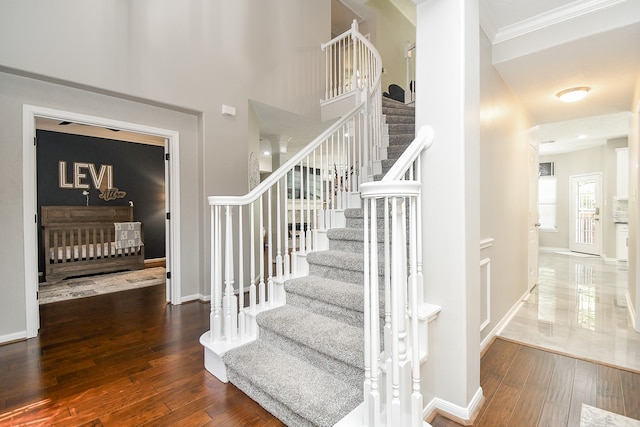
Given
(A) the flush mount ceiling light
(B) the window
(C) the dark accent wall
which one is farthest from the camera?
(B) the window

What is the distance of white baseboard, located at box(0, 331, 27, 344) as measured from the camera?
2.52 meters

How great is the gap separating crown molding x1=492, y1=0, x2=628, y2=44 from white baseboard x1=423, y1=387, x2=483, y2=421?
2.63m

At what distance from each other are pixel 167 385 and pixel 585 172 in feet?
31.4

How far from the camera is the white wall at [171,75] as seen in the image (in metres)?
2.56

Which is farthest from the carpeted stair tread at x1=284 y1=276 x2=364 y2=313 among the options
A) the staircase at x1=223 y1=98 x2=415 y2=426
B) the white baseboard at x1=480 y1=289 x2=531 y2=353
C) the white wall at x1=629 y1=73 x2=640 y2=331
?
the white wall at x1=629 y1=73 x2=640 y2=331

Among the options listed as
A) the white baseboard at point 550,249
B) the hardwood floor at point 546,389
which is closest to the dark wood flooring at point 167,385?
the hardwood floor at point 546,389

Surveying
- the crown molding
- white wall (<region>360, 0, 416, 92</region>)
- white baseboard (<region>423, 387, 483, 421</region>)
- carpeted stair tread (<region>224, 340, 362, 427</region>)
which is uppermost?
white wall (<region>360, 0, 416, 92</region>)

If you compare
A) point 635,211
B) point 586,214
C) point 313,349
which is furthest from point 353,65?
point 586,214

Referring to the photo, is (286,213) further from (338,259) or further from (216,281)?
(216,281)

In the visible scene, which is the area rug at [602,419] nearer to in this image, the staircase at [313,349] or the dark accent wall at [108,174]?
the staircase at [313,349]

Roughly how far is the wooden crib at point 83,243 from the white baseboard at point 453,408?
5.73 m

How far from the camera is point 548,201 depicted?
812 cm

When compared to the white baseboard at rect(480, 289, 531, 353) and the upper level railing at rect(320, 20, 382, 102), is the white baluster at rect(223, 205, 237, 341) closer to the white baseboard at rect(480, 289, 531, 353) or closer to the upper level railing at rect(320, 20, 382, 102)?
the white baseboard at rect(480, 289, 531, 353)

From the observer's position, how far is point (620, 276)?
4.90 meters
